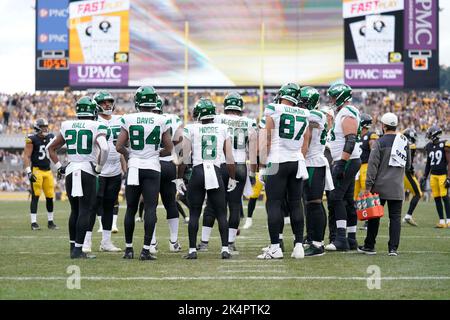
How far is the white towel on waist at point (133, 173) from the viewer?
357 inches

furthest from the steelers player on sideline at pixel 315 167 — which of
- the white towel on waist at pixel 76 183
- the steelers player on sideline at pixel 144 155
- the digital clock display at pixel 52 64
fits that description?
the digital clock display at pixel 52 64

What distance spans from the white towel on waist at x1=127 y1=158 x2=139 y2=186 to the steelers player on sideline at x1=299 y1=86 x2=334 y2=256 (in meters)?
2.06

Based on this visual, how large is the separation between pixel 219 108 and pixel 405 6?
9.16 meters

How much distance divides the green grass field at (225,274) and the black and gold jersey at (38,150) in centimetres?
332

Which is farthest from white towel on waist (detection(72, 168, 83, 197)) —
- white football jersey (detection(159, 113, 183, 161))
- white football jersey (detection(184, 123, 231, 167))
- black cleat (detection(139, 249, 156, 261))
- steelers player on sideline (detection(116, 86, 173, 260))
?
white football jersey (detection(184, 123, 231, 167))

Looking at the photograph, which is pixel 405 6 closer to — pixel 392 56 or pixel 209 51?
pixel 392 56

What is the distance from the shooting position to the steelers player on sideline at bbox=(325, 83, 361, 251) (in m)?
9.99

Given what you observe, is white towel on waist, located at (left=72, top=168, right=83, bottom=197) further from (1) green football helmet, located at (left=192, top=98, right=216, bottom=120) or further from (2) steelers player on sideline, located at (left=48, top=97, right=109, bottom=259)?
(1) green football helmet, located at (left=192, top=98, right=216, bottom=120)

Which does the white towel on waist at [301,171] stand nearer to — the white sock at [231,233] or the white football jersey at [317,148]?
the white football jersey at [317,148]

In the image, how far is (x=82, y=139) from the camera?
9.41 m

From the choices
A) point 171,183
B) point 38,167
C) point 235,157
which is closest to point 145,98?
point 171,183

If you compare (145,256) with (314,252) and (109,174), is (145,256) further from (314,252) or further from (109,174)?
(314,252)

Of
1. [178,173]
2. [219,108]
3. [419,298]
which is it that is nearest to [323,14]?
[219,108]

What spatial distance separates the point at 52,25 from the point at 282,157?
27.9 metres
